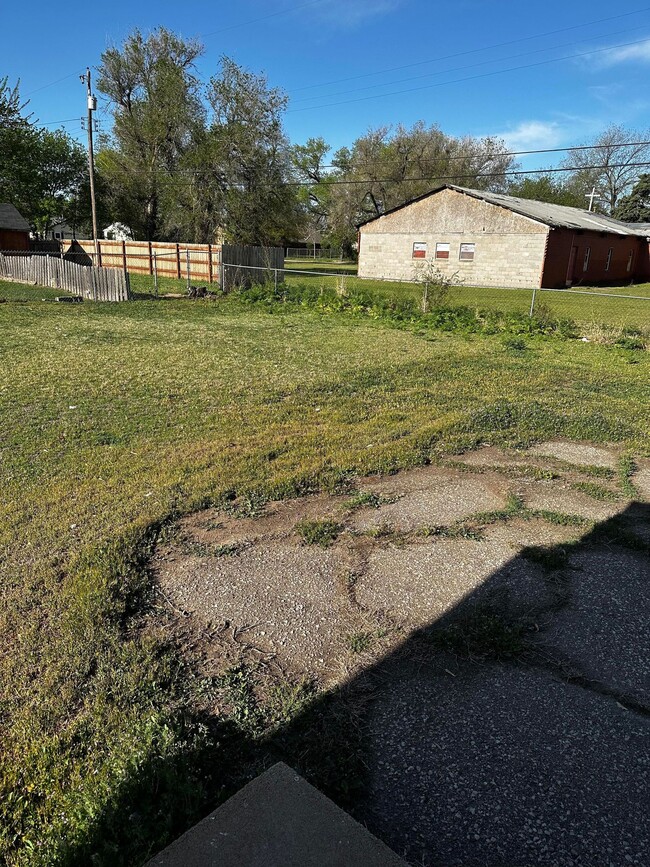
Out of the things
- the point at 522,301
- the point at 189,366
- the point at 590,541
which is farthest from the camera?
the point at 522,301

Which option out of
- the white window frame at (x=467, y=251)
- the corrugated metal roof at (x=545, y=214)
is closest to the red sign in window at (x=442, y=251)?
the white window frame at (x=467, y=251)

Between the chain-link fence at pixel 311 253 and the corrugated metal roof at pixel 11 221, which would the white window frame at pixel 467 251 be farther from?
the chain-link fence at pixel 311 253

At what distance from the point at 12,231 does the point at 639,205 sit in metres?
46.7

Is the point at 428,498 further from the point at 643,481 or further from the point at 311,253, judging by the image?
the point at 311,253

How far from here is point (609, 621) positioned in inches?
123

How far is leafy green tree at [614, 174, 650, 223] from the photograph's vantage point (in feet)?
158

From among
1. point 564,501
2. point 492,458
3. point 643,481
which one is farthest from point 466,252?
point 564,501

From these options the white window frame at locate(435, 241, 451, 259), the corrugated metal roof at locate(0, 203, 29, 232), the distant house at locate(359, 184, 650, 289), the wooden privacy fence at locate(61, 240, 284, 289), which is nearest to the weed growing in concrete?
the wooden privacy fence at locate(61, 240, 284, 289)

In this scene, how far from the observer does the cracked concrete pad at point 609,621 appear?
2.74 metres

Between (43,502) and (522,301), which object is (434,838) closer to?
(43,502)

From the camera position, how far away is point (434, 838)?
1.93m

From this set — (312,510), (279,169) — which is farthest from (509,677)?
(279,169)

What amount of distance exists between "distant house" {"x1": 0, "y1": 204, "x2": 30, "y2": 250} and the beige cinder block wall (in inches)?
787

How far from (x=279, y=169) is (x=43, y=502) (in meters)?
33.6
